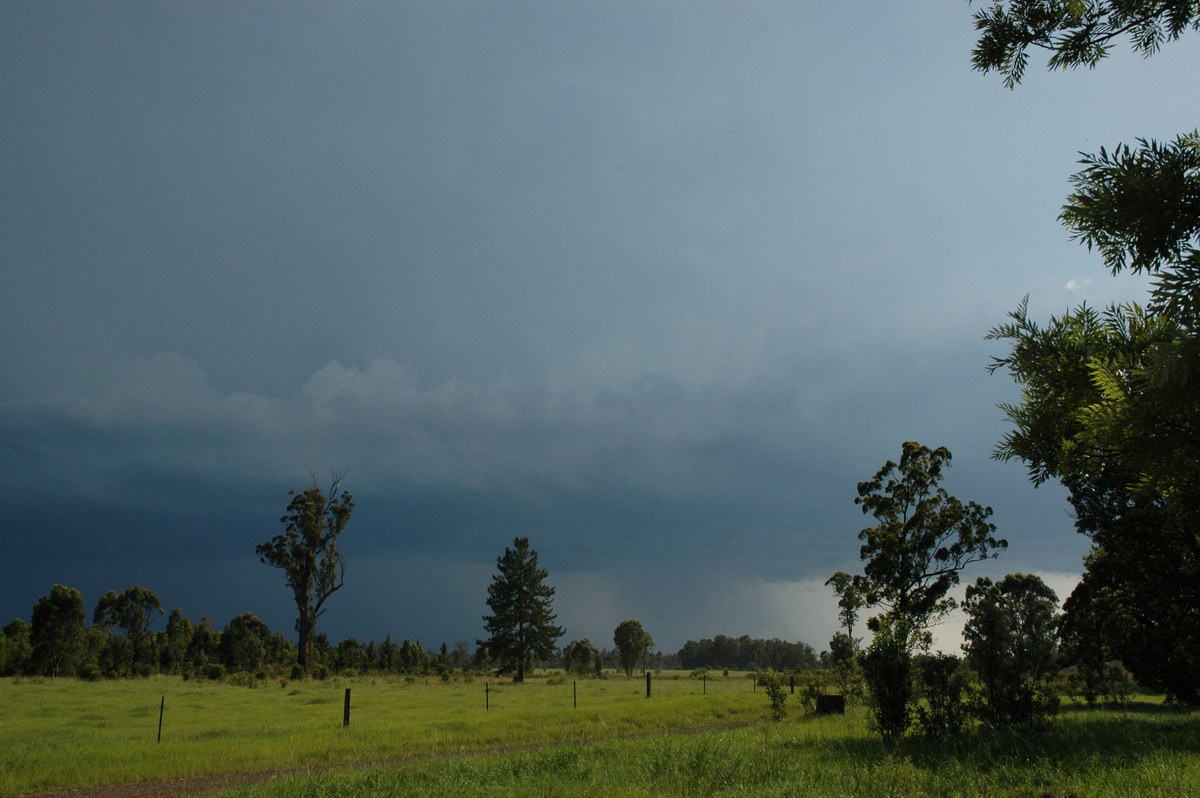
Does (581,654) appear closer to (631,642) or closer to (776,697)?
(631,642)

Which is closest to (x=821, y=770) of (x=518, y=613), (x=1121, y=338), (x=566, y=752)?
(x=566, y=752)

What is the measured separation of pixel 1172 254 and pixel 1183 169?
16.7 inches

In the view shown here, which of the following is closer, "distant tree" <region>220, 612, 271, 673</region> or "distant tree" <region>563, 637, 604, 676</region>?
"distant tree" <region>220, 612, 271, 673</region>

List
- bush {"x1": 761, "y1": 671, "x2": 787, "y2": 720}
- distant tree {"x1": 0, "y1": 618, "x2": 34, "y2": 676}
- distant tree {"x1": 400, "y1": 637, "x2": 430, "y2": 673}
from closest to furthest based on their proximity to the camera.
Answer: bush {"x1": 761, "y1": 671, "x2": 787, "y2": 720} → distant tree {"x1": 0, "y1": 618, "x2": 34, "y2": 676} → distant tree {"x1": 400, "y1": 637, "x2": 430, "y2": 673}

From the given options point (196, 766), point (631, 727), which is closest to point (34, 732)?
point (196, 766)

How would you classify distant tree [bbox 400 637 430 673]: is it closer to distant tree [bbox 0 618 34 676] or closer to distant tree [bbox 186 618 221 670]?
distant tree [bbox 186 618 221 670]

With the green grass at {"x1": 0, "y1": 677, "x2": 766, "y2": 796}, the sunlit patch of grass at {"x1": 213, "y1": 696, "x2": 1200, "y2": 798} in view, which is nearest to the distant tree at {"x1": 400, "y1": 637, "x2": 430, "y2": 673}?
the green grass at {"x1": 0, "y1": 677, "x2": 766, "y2": 796}

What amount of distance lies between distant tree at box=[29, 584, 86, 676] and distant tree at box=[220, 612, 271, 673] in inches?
561

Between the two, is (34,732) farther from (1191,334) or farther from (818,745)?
(1191,334)

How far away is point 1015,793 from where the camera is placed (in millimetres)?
8648

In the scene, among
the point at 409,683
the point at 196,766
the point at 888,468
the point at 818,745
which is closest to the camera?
the point at 818,745

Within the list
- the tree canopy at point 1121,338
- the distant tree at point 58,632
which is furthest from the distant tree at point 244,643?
the tree canopy at point 1121,338

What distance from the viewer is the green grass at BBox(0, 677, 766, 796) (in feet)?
50.9

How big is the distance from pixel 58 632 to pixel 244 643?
1884cm
